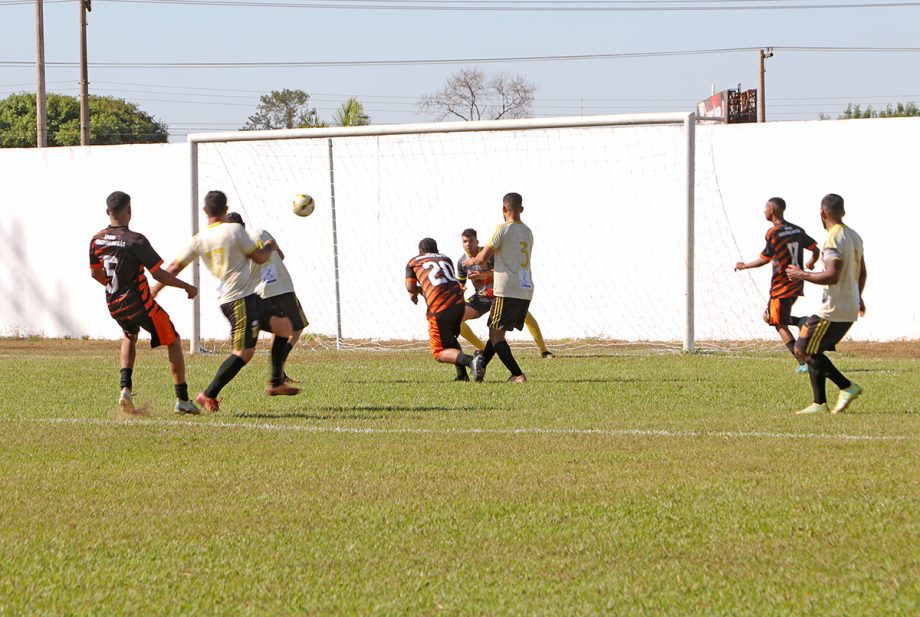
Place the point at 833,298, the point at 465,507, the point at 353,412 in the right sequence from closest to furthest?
the point at 465,507, the point at 833,298, the point at 353,412

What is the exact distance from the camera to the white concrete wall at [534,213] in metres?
19.4

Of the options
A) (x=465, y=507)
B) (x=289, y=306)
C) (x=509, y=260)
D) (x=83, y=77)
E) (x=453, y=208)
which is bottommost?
(x=465, y=507)

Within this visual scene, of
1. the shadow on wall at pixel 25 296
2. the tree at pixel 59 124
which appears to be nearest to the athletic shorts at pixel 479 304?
the shadow on wall at pixel 25 296

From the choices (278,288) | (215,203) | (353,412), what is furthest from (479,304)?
(215,203)

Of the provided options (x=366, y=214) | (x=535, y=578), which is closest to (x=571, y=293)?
(x=366, y=214)

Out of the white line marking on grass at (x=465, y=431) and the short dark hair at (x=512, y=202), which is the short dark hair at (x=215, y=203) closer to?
the white line marking on grass at (x=465, y=431)

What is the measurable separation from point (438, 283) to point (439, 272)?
0.13 meters

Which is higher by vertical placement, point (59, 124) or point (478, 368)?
point (59, 124)

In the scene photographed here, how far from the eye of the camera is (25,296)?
24016mm

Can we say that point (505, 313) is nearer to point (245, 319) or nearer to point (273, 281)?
point (273, 281)

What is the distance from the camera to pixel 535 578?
4953 millimetres

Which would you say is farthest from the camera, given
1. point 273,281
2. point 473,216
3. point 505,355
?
point 473,216

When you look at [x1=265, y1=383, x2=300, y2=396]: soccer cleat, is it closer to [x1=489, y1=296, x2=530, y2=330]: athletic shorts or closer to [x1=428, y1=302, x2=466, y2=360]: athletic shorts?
[x1=428, y1=302, x2=466, y2=360]: athletic shorts

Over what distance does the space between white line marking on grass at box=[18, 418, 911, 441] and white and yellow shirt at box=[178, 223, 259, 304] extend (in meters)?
1.20
